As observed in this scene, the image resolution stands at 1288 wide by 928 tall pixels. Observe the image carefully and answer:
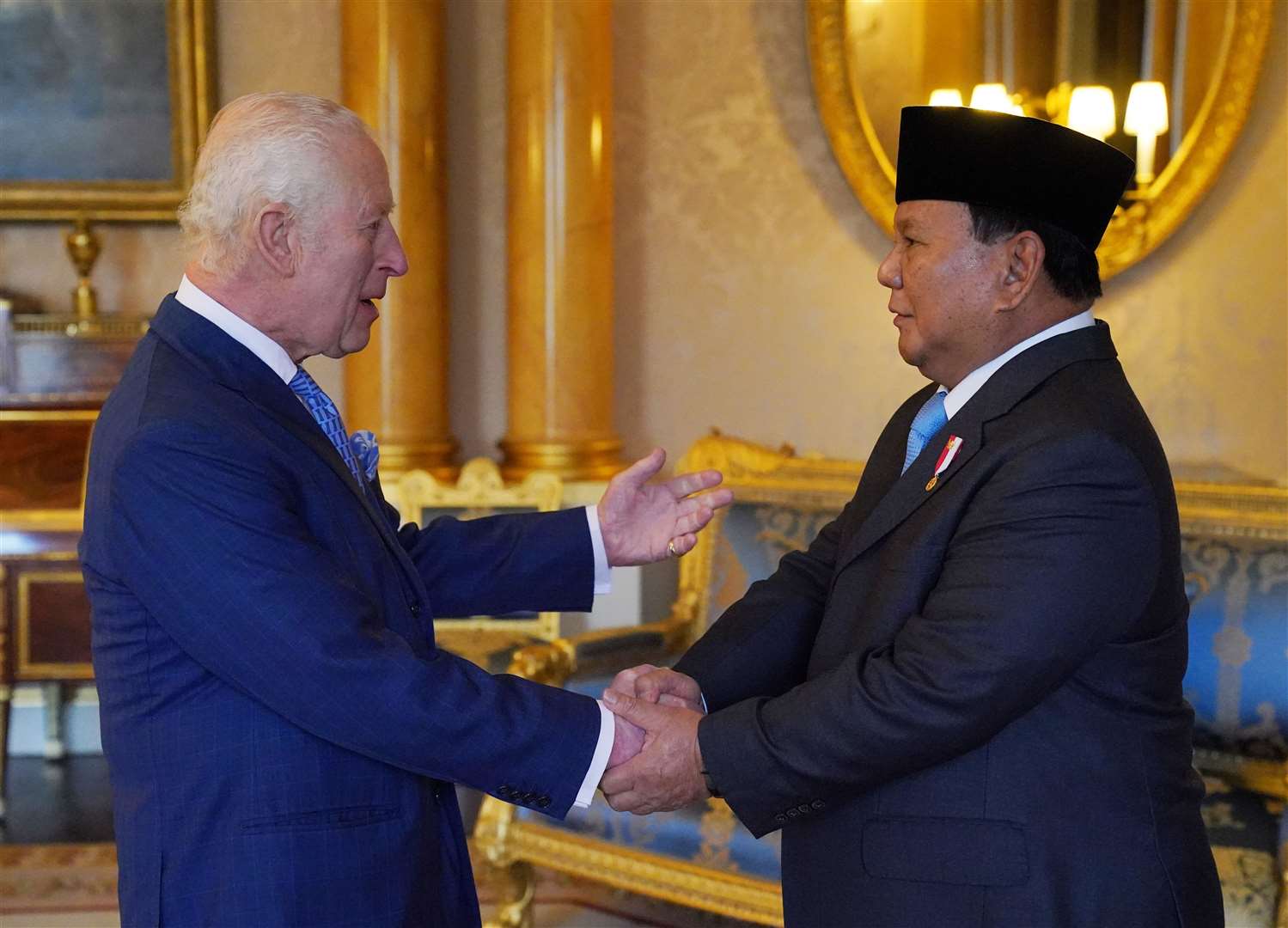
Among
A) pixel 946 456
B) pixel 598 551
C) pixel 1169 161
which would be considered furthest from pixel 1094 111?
pixel 946 456

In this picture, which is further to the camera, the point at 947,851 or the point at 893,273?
the point at 893,273

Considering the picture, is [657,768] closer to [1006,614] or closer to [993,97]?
[1006,614]

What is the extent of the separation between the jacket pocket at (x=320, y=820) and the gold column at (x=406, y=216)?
324 cm

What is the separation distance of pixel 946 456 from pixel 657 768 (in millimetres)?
617

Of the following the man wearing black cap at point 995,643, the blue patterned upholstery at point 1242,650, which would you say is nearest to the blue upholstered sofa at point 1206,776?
the blue patterned upholstery at point 1242,650

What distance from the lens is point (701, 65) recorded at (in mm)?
5168

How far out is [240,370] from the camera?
180 cm

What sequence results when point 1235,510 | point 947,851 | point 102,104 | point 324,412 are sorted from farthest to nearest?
1. point 102,104
2. point 1235,510
3. point 324,412
4. point 947,851

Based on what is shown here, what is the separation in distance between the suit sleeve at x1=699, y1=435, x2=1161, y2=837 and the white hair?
0.98 metres

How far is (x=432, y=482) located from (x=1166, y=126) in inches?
108

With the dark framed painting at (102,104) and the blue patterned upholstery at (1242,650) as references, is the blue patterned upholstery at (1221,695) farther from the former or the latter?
the dark framed painting at (102,104)

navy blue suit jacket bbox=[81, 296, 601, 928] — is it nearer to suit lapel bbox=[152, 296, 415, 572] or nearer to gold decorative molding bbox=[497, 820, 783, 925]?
suit lapel bbox=[152, 296, 415, 572]

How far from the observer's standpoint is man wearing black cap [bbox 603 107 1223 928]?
1.71 meters

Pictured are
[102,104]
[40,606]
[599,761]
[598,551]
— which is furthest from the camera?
[102,104]
